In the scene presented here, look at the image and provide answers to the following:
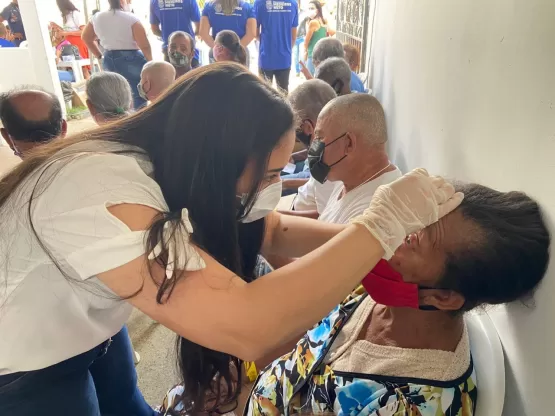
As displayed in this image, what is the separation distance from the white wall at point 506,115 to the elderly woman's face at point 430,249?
6.5 inches

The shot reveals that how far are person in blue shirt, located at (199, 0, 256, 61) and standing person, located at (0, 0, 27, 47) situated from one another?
3.02 m

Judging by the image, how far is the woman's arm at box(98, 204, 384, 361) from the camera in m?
0.80

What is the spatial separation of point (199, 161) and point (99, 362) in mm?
860

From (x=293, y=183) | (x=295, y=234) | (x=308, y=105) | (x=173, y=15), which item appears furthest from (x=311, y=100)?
(x=173, y=15)

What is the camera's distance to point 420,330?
3.69 ft

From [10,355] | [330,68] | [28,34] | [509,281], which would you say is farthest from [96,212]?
[28,34]

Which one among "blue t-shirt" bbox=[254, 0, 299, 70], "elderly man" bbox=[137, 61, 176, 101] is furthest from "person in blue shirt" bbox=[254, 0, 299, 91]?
→ "elderly man" bbox=[137, 61, 176, 101]

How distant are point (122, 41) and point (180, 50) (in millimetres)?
693

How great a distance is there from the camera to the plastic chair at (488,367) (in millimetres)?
982

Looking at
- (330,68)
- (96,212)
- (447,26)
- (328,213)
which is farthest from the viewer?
(330,68)

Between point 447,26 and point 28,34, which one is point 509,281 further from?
point 28,34

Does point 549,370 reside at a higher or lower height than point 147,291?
lower

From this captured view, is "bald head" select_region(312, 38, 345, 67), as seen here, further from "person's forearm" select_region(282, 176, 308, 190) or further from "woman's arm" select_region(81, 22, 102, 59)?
"woman's arm" select_region(81, 22, 102, 59)

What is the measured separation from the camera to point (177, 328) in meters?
0.83
